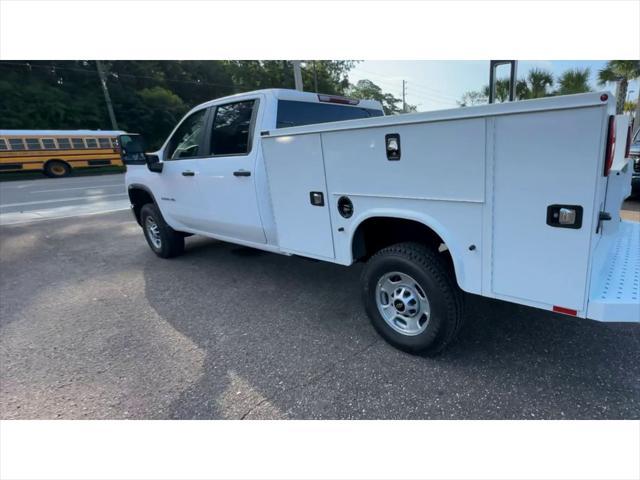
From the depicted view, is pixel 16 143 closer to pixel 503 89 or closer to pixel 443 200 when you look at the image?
pixel 503 89

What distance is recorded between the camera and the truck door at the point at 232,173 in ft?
11.3

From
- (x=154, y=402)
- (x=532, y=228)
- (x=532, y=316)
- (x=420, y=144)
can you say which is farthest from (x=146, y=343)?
(x=532, y=316)

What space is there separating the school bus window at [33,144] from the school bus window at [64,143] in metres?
0.99

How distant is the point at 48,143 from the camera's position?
2042 cm

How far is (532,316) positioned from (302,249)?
2.05m

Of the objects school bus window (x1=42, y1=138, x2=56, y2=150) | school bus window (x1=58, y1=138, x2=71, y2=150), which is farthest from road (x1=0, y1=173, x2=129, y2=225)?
school bus window (x1=58, y1=138, x2=71, y2=150)

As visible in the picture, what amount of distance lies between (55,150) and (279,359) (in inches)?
951

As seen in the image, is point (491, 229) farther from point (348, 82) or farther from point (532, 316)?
point (348, 82)

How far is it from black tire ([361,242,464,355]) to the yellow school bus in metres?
20.0

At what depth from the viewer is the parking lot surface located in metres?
2.19

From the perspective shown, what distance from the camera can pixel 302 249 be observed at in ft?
10.3

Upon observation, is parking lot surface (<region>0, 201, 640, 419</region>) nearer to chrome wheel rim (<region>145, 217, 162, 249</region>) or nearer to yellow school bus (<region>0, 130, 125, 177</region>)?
chrome wheel rim (<region>145, 217, 162, 249</region>)

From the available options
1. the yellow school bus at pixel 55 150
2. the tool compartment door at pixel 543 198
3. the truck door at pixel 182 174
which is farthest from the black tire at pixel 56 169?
the tool compartment door at pixel 543 198

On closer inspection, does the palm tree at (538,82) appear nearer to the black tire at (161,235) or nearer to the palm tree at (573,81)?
the palm tree at (573,81)
